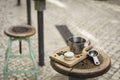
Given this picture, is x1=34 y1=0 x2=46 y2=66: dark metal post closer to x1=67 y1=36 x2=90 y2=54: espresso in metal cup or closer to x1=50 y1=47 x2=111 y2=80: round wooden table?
x1=67 y1=36 x2=90 y2=54: espresso in metal cup

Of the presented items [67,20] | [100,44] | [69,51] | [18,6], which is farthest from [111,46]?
[18,6]

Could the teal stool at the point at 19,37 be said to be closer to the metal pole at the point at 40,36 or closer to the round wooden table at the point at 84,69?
the metal pole at the point at 40,36

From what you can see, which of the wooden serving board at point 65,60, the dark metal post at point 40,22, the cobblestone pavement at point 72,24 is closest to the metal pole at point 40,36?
the dark metal post at point 40,22

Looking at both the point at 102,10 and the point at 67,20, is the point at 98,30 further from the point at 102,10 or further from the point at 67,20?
the point at 102,10

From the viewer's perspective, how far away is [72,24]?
693 cm

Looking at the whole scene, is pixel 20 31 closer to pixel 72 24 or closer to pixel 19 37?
pixel 19 37

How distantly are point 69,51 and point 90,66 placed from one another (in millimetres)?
430

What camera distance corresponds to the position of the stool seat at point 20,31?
413 centimetres

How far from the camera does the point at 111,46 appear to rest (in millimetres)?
5742

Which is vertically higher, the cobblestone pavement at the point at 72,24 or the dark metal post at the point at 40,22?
the dark metal post at the point at 40,22

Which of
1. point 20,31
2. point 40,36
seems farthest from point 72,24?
point 20,31

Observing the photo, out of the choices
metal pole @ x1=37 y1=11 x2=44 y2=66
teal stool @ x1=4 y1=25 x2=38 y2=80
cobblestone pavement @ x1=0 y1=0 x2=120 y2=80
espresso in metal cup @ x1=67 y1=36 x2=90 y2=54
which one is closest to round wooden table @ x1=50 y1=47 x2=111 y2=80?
espresso in metal cup @ x1=67 y1=36 x2=90 y2=54

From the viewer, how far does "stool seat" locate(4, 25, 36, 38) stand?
163 inches

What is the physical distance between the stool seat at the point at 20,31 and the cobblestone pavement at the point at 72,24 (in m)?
0.76
